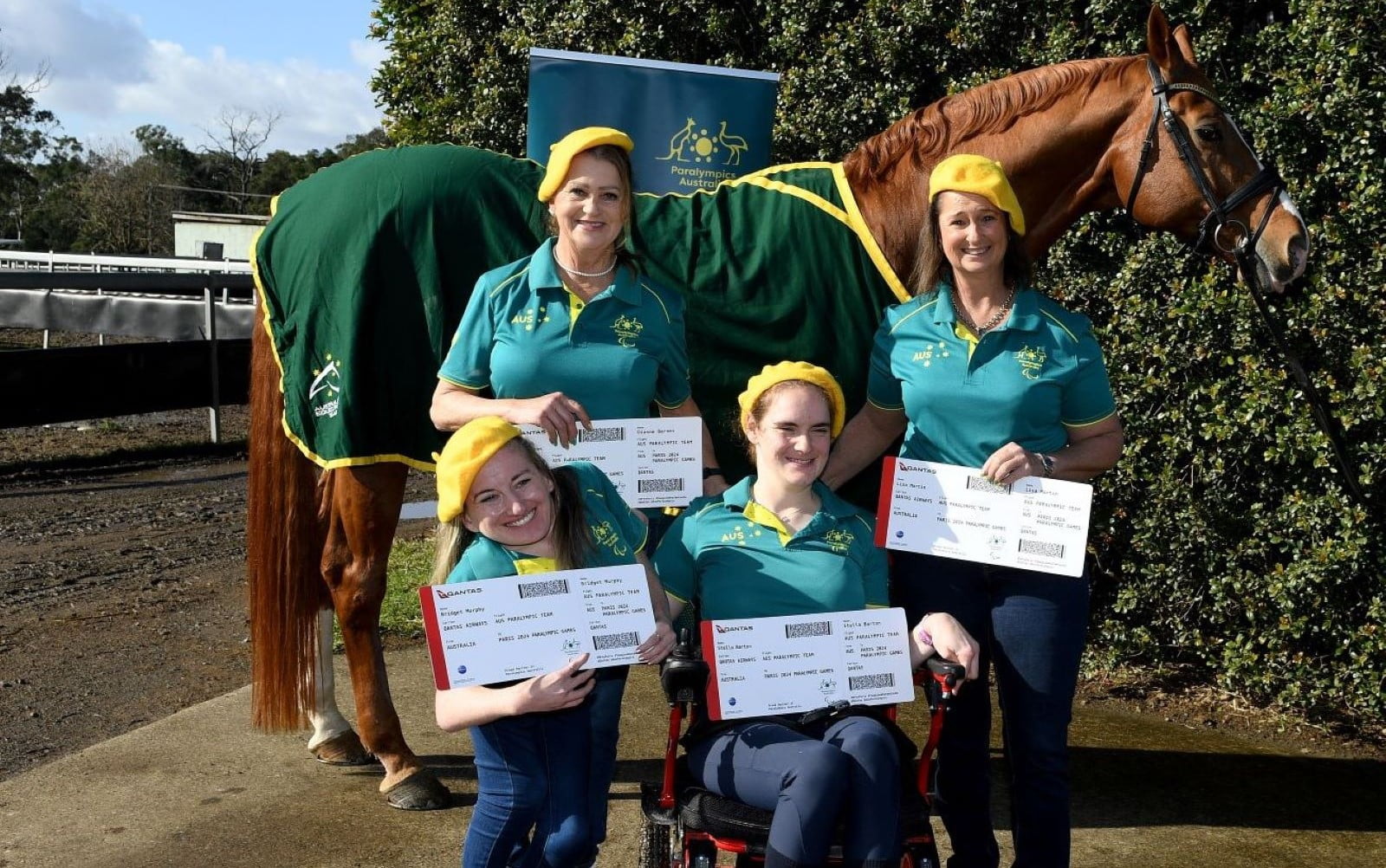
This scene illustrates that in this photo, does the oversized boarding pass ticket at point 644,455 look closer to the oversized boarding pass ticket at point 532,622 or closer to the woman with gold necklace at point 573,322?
the woman with gold necklace at point 573,322

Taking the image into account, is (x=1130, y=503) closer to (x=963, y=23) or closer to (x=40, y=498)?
(x=963, y=23)

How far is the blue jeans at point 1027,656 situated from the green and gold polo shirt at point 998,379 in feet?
0.90

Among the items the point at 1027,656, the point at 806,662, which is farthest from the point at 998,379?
Answer: the point at 806,662

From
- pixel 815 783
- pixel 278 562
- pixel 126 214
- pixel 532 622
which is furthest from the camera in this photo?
pixel 126 214

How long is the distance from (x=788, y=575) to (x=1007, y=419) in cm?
58

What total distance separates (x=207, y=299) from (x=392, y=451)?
7.25m

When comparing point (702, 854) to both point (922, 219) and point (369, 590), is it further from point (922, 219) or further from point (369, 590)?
point (922, 219)

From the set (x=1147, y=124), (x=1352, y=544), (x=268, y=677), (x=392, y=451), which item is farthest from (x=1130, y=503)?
(x=268, y=677)

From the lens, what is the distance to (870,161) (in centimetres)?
360

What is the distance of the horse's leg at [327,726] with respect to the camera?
3.91 metres

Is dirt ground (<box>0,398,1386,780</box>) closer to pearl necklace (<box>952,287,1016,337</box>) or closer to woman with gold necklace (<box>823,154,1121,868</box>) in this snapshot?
woman with gold necklace (<box>823,154,1121,868</box>)

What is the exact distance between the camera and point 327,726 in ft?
12.9

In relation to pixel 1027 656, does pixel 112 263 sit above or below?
above

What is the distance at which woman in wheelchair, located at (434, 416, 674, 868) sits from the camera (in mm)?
2383
